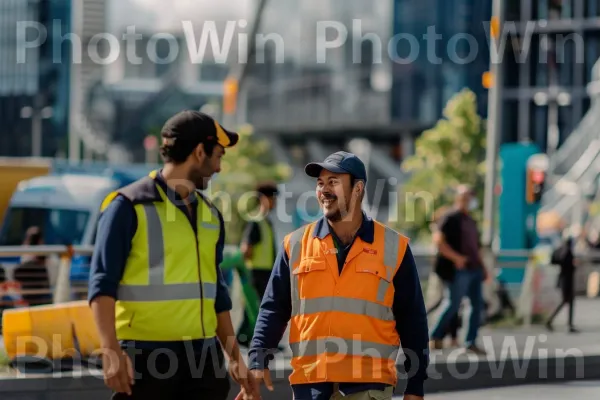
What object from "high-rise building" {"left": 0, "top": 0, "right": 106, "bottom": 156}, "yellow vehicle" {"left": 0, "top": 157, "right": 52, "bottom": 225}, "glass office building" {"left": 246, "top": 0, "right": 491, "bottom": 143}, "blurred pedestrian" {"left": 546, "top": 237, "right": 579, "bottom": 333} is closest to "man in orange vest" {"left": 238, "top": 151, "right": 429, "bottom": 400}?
"blurred pedestrian" {"left": 546, "top": 237, "right": 579, "bottom": 333}

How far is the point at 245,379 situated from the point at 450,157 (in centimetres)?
6537

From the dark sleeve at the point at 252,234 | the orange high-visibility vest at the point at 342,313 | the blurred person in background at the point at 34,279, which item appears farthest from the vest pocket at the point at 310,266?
the blurred person in background at the point at 34,279

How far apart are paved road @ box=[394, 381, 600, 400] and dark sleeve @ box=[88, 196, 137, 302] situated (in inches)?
275

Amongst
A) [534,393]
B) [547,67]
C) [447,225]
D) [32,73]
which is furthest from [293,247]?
[32,73]

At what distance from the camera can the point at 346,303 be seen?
5418 mm

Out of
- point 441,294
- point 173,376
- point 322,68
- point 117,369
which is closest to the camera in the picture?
point 117,369

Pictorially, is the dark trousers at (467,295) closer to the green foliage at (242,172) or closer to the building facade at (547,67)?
the green foliage at (242,172)

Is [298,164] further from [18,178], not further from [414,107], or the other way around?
[18,178]

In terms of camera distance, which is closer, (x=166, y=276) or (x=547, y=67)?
(x=166, y=276)

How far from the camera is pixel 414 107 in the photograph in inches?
4491

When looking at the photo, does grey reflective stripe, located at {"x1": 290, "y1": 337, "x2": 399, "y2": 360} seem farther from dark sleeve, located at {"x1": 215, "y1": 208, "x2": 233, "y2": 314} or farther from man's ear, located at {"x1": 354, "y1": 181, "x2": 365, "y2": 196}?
man's ear, located at {"x1": 354, "y1": 181, "x2": 365, "y2": 196}

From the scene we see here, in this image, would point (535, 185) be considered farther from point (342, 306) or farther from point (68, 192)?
point (342, 306)

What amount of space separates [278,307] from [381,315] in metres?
0.41

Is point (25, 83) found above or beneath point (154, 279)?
above
